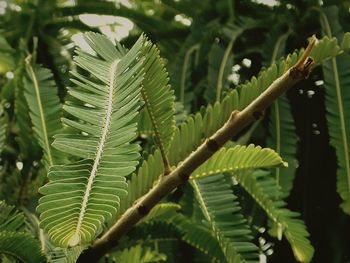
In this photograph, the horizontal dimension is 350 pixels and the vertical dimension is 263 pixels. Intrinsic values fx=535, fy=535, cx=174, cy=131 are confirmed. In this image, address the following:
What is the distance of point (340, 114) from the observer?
812 mm

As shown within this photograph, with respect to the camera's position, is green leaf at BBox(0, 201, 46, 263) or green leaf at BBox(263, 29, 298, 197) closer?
green leaf at BBox(0, 201, 46, 263)

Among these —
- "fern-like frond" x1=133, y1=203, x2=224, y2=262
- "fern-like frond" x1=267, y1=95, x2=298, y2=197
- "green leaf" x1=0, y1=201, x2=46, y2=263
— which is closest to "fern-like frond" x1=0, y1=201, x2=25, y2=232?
"green leaf" x1=0, y1=201, x2=46, y2=263

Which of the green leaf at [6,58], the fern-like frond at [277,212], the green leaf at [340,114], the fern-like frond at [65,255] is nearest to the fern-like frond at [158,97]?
the fern-like frond at [65,255]

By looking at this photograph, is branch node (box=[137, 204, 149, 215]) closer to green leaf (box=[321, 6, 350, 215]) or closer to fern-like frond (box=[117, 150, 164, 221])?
fern-like frond (box=[117, 150, 164, 221])

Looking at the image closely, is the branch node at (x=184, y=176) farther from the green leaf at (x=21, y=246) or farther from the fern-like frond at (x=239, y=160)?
the green leaf at (x=21, y=246)

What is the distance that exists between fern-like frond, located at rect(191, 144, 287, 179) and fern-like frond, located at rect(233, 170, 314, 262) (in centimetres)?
19

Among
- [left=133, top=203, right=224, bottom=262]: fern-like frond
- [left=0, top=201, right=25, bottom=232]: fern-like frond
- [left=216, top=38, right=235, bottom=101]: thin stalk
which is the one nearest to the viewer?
[left=0, top=201, right=25, bottom=232]: fern-like frond

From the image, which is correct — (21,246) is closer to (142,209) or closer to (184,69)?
(142,209)

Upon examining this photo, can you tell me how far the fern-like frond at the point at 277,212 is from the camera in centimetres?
66

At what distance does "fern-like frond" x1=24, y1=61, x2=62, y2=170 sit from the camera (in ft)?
2.25

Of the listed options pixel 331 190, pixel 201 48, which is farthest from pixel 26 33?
pixel 331 190

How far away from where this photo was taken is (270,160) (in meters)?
0.48

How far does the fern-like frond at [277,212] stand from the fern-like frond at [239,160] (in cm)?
19

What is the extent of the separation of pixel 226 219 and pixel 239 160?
0.18m
